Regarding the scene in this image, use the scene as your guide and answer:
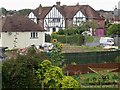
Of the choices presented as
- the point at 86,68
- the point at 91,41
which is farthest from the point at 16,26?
the point at 86,68

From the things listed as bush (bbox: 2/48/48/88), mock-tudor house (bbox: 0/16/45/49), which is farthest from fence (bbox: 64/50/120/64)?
mock-tudor house (bbox: 0/16/45/49)

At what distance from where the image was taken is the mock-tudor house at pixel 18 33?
128 feet

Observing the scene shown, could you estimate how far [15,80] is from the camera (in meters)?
13.4

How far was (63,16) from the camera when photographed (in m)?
59.9

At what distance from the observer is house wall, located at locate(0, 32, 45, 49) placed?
38.9m

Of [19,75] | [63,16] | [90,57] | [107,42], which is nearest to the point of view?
[19,75]

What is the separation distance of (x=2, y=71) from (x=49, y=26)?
48889 millimetres

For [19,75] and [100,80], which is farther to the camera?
[100,80]

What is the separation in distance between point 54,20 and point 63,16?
1.49 metres

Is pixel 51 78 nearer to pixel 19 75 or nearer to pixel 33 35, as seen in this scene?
pixel 19 75

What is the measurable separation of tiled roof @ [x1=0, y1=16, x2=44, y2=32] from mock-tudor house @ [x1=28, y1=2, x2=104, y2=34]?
1825cm

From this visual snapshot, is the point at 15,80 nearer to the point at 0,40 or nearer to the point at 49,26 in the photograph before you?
the point at 0,40

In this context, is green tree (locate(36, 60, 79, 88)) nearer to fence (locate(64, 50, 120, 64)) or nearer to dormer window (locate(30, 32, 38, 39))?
fence (locate(64, 50, 120, 64))

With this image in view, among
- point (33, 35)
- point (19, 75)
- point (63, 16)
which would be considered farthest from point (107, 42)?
point (19, 75)
